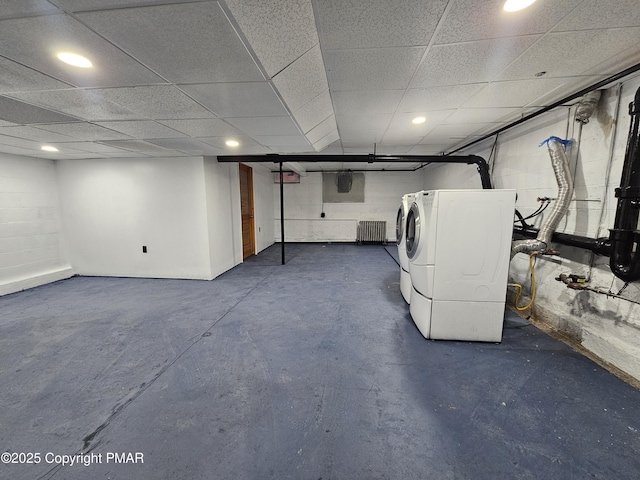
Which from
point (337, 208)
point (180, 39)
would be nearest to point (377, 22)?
point (180, 39)

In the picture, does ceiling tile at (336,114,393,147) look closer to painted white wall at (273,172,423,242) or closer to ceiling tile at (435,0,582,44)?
ceiling tile at (435,0,582,44)

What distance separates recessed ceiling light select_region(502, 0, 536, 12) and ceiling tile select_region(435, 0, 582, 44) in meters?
0.02

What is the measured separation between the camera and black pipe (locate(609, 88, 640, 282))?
1868 mm

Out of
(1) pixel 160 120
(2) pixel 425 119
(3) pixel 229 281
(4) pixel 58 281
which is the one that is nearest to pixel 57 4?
(1) pixel 160 120

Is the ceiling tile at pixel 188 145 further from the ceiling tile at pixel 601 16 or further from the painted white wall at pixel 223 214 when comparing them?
the ceiling tile at pixel 601 16

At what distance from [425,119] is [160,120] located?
2974 millimetres

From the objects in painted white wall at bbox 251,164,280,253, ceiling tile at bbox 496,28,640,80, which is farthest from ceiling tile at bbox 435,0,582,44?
painted white wall at bbox 251,164,280,253

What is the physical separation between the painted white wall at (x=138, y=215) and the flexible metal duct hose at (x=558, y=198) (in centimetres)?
456

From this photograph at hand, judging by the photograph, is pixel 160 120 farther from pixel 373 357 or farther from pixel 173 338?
pixel 373 357

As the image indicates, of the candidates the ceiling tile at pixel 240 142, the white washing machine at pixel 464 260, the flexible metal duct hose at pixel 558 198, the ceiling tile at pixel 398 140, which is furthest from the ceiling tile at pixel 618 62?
the ceiling tile at pixel 240 142

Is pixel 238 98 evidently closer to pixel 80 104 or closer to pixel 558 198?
pixel 80 104

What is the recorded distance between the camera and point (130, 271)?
461cm

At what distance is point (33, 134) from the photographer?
2.88m

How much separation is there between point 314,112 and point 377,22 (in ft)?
4.24
